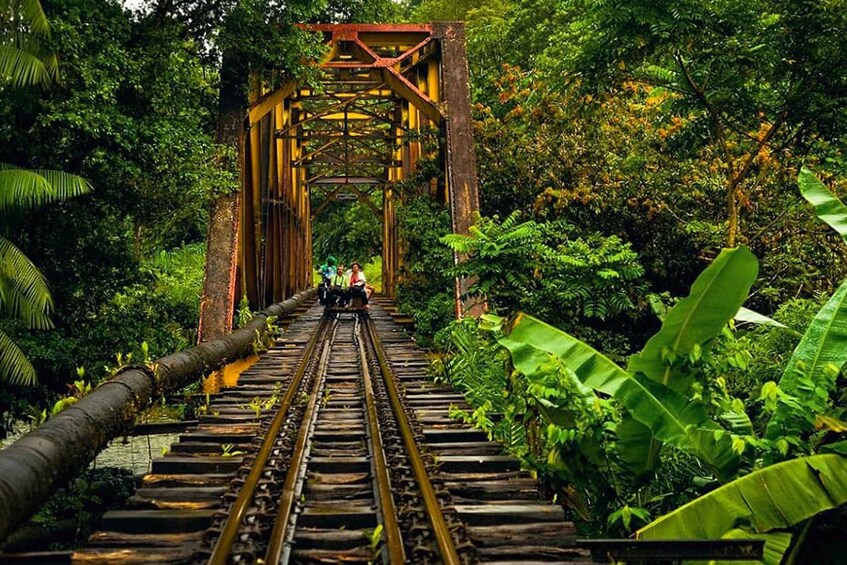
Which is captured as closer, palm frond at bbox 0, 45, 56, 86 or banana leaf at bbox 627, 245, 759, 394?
banana leaf at bbox 627, 245, 759, 394

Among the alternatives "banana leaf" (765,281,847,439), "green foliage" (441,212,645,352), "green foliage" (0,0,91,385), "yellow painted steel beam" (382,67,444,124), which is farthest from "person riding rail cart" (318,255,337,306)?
"banana leaf" (765,281,847,439)

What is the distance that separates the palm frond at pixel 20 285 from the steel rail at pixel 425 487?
4.27 m

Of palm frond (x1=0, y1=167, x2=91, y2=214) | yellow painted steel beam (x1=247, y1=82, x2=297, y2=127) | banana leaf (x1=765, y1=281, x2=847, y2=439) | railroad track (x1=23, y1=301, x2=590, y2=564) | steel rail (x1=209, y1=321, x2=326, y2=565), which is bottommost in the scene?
railroad track (x1=23, y1=301, x2=590, y2=564)

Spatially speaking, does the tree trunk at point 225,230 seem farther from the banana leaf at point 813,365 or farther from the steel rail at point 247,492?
the banana leaf at point 813,365

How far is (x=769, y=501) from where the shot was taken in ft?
11.1

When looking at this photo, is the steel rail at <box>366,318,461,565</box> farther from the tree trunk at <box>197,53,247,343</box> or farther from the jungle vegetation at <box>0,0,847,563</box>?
the tree trunk at <box>197,53,247,343</box>

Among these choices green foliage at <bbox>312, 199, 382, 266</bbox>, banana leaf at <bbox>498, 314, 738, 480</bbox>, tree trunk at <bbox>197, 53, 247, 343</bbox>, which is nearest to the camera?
banana leaf at <bbox>498, 314, 738, 480</bbox>

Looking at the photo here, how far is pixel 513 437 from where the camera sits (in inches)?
234

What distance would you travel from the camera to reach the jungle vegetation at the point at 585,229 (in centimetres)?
404

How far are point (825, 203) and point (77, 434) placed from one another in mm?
5012

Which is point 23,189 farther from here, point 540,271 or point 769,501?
point 769,501

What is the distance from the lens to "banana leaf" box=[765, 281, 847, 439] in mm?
3883

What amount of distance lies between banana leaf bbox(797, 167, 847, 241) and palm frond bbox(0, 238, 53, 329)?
7830mm

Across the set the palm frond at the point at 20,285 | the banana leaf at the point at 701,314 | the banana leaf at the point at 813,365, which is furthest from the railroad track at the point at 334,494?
the palm frond at the point at 20,285
